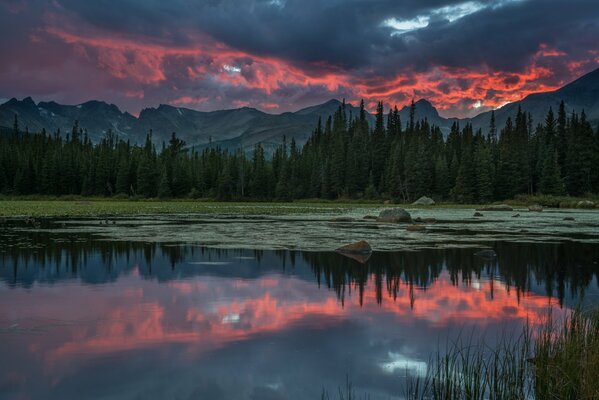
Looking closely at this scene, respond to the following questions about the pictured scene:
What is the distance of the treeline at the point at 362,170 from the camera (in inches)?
4247

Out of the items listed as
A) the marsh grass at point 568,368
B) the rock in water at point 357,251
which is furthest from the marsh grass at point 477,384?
the rock in water at point 357,251

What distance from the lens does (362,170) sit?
12962 centimetres

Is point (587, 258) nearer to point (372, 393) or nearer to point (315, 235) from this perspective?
point (315, 235)

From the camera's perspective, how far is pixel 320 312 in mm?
13438

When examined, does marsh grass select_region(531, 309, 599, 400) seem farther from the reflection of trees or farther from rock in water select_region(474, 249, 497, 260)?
rock in water select_region(474, 249, 497, 260)

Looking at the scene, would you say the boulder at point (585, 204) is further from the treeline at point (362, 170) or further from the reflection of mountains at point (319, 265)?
the reflection of mountains at point (319, 265)

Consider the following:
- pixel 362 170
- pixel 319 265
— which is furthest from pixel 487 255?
pixel 362 170

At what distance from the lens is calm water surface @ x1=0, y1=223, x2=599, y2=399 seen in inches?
343

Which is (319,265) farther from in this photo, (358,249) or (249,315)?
(249,315)

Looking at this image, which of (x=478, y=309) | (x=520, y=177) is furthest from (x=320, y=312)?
(x=520, y=177)

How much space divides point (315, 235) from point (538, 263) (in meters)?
14.3

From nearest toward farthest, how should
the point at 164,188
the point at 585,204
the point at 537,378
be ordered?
1. the point at 537,378
2. the point at 585,204
3. the point at 164,188

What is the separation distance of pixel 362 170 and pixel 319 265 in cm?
10994

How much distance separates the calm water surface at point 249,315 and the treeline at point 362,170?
89762 mm
